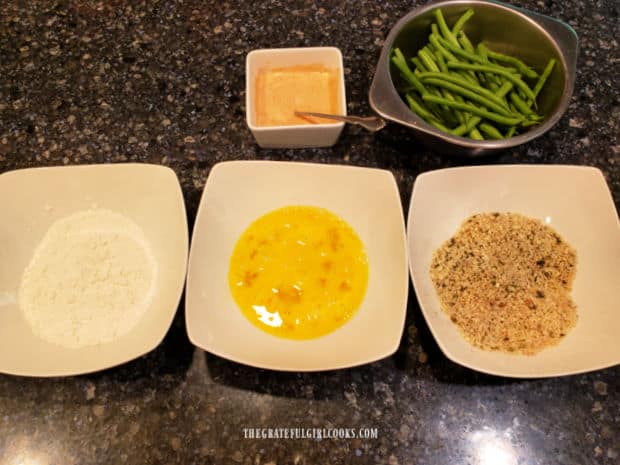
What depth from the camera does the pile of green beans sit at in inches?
52.7

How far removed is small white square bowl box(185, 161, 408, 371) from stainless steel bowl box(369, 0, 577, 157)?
19cm

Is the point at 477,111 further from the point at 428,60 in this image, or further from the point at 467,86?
the point at 428,60

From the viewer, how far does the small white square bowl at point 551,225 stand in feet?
3.66

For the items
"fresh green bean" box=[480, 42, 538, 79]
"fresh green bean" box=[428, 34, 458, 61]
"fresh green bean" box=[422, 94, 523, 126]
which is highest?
"fresh green bean" box=[428, 34, 458, 61]

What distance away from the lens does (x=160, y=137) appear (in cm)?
154

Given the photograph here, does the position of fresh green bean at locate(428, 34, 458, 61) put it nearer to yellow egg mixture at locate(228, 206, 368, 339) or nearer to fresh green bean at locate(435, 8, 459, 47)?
fresh green bean at locate(435, 8, 459, 47)

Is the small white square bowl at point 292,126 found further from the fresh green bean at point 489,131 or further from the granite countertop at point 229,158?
the fresh green bean at point 489,131

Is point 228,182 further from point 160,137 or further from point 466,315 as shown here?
point 466,315

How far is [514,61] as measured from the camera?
56.7 inches

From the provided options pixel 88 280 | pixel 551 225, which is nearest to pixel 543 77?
pixel 551 225

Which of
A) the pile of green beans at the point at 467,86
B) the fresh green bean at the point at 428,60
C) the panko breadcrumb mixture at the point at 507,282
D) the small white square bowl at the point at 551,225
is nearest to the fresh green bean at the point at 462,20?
the pile of green beans at the point at 467,86

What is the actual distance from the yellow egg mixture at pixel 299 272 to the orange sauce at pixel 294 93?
302 mm

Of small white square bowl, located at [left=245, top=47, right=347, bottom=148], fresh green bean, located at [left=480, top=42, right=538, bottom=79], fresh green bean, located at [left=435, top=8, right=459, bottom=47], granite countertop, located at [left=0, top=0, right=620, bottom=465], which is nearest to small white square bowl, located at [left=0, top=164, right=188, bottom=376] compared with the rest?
granite countertop, located at [left=0, top=0, right=620, bottom=465]

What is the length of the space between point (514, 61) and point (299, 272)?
98cm
